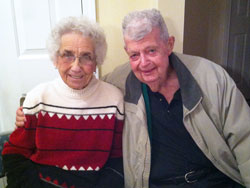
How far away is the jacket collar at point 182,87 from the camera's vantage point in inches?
45.7

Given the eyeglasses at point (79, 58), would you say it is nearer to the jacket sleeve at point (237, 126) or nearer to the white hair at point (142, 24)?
the white hair at point (142, 24)

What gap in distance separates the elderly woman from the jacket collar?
0.26 ft

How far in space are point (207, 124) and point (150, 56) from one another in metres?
0.43

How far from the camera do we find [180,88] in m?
1.21

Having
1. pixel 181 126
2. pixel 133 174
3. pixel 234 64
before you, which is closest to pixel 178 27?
pixel 181 126

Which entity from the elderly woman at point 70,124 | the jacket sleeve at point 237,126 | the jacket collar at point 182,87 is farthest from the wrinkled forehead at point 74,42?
the jacket sleeve at point 237,126

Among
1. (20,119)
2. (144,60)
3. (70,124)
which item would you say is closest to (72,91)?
(70,124)

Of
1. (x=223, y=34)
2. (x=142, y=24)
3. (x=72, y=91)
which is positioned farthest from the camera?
(x=223, y=34)

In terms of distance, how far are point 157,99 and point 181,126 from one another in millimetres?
186

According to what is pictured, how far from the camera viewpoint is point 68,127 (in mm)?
1189

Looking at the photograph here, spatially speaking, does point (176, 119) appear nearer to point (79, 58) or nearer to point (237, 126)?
point (237, 126)

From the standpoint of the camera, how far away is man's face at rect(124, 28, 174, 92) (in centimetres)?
111

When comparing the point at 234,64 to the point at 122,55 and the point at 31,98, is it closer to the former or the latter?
the point at 122,55

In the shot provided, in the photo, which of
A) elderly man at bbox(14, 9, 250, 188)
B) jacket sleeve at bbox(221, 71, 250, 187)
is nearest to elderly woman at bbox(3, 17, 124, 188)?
elderly man at bbox(14, 9, 250, 188)
